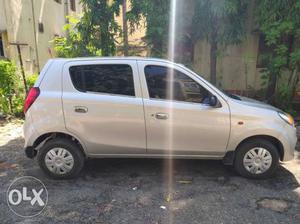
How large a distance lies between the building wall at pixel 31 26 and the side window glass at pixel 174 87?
220 inches

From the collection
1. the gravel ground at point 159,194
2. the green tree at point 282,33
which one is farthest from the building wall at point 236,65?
the gravel ground at point 159,194

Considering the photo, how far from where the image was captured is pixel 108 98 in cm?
371

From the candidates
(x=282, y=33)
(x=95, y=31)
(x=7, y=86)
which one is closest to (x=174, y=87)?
(x=95, y=31)

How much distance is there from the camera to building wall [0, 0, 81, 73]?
8.96m

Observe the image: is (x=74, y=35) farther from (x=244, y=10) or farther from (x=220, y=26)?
(x=244, y=10)

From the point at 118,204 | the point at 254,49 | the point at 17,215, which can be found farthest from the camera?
the point at 254,49

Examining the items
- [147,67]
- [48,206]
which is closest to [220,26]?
[147,67]

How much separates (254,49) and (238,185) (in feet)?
22.9

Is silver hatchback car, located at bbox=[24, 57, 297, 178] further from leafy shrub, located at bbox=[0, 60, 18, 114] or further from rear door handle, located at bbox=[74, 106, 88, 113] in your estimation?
leafy shrub, located at bbox=[0, 60, 18, 114]

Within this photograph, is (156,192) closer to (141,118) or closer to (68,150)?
(141,118)

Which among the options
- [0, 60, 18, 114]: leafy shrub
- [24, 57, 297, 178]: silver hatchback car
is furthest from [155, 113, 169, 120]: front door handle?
[0, 60, 18, 114]: leafy shrub

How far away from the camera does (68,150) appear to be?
151 inches

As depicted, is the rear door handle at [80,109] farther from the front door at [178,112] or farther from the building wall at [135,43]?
the building wall at [135,43]

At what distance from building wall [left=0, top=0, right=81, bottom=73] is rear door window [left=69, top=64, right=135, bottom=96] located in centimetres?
491
